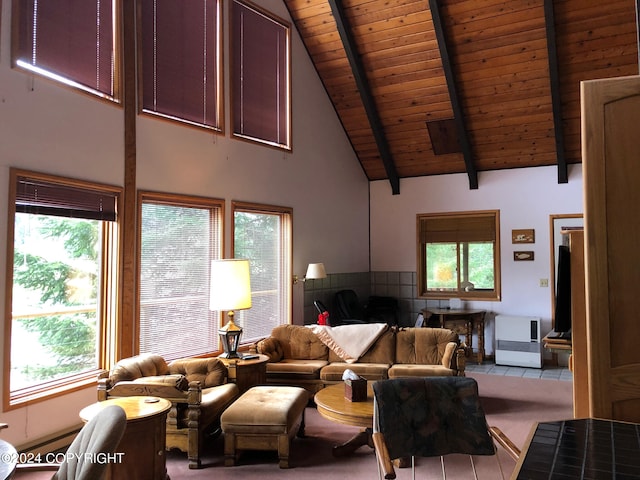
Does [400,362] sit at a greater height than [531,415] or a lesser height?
greater

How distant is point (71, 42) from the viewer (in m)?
4.12

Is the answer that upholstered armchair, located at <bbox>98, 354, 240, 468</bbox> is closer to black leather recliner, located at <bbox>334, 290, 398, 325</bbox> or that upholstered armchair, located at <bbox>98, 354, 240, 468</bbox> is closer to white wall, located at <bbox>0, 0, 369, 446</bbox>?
white wall, located at <bbox>0, 0, 369, 446</bbox>

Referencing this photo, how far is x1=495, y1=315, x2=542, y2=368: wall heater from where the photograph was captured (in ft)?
23.8

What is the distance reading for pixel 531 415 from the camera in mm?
4934

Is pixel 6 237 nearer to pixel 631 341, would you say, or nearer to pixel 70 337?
pixel 70 337

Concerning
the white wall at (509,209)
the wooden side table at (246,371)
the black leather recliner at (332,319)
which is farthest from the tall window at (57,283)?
the white wall at (509,209)

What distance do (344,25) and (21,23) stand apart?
405 centimetres

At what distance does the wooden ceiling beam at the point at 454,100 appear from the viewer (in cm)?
613

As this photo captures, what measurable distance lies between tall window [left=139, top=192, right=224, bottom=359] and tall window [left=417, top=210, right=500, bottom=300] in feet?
13.7

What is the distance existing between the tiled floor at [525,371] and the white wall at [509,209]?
55cm

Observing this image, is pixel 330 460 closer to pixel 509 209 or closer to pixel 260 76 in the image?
pixel 260 76

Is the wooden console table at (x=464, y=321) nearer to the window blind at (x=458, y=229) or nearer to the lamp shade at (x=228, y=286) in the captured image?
the window blind at (x=458, y=229)

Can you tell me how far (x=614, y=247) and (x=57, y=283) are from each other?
3924mm

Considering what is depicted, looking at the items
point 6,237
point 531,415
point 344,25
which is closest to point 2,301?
point 6,237
